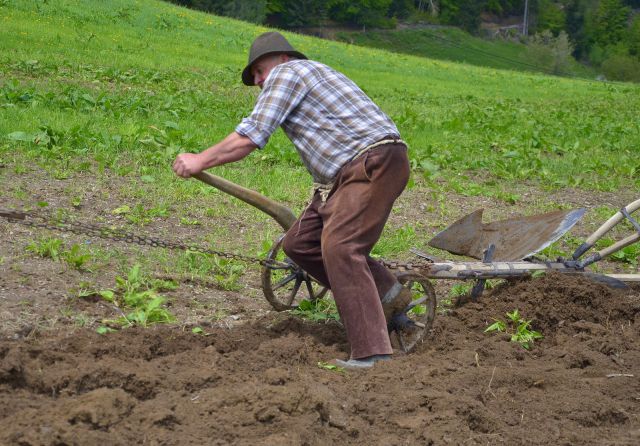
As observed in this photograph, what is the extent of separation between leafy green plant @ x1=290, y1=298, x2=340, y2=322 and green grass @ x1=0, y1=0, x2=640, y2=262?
171 cm

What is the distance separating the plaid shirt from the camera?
5.40m

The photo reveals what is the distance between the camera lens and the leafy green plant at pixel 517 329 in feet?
20.1

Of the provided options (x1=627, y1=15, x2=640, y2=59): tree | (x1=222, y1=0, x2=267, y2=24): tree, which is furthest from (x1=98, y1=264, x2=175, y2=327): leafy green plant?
(x1=627, y1=15, x2=640, y2=59): tree

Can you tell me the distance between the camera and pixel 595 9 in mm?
122375

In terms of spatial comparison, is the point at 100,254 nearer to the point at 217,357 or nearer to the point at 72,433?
the point at 217,357

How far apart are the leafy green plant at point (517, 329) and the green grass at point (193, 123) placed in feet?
6.78

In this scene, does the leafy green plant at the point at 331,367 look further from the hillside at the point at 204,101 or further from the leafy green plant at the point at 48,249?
the hillside at the point at 204,101

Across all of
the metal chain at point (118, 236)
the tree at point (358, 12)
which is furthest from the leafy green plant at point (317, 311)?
the tree at point (358, 12)

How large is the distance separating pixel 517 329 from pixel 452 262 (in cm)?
59

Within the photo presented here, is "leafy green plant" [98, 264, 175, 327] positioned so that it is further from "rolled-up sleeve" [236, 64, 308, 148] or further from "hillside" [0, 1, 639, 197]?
"hillside" [0, 1, 639, 197]

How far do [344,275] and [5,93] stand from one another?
8.29m

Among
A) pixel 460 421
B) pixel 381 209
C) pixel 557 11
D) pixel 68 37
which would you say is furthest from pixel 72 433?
pixel 557 11

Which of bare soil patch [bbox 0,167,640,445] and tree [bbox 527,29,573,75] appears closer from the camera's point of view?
bare soil patch [bbox 0,167,640,445]

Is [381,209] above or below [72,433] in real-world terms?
above
